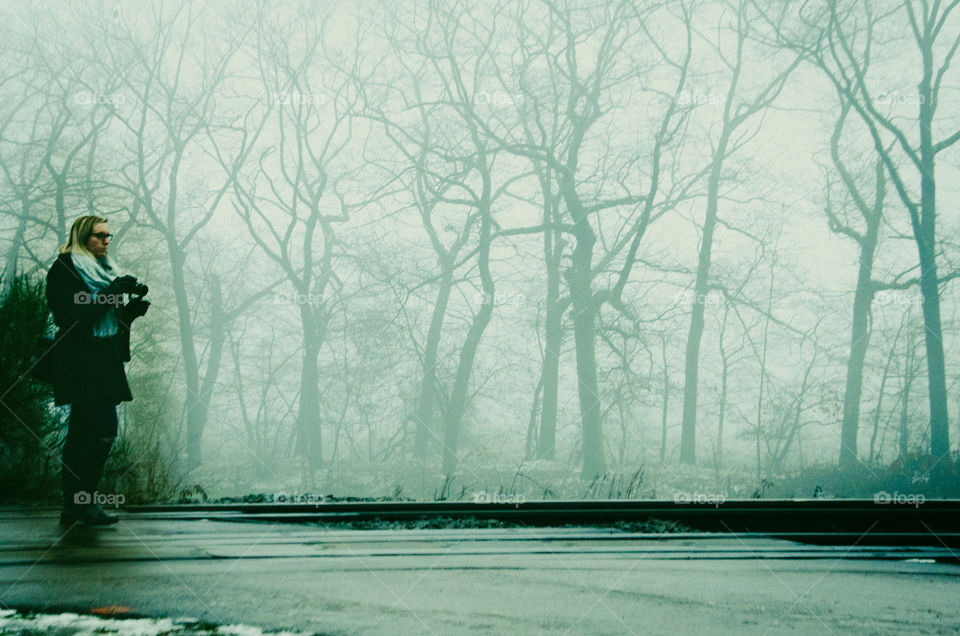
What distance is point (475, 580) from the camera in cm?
288

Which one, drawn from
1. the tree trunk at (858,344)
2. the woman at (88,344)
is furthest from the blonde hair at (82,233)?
the tree trunk at (858,344)

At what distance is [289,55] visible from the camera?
575 centimetres

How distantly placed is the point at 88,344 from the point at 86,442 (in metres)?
0.53

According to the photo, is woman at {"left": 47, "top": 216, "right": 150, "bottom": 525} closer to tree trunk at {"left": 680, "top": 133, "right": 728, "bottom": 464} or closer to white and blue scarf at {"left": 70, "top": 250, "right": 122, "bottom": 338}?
white and blue scarf at {"left": 70, "top": 250, "right": 122, "bottom": 338}

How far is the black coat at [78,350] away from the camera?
323 centimetres

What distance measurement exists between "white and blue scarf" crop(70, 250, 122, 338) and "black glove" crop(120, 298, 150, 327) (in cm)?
5

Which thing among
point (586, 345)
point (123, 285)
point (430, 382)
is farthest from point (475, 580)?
point (586, 345)

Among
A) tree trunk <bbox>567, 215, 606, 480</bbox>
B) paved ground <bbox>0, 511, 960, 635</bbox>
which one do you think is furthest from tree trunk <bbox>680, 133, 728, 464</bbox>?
paved ground <bbox>0, 511, 960, 635</bbox>

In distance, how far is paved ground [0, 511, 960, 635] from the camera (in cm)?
242

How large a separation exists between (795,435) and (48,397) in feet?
19.4

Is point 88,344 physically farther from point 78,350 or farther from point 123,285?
point 123,285

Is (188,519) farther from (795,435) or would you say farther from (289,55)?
(795,435)

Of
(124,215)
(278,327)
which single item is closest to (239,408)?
(278,327)

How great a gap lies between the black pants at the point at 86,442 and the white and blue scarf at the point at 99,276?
410 mm
